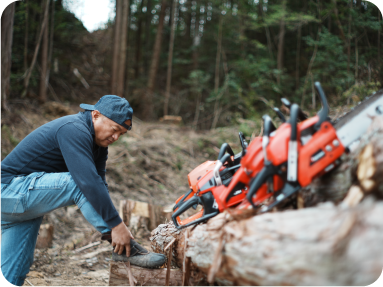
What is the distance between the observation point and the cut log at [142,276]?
7.16 ft

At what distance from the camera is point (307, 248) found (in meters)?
1.15

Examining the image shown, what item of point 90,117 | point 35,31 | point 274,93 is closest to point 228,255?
point 90,117

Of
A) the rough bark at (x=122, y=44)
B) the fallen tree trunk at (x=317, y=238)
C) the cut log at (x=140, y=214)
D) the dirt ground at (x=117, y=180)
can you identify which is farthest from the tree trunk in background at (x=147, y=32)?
the fallen tree trunk at (x=317, y=238)

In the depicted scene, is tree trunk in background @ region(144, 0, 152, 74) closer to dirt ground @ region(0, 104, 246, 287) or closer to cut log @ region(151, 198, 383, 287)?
dirt ground @ region(0, 104, 246, 287)

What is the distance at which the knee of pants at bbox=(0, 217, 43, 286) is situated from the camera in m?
2.27

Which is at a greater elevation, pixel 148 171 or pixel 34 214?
pixel 34 214

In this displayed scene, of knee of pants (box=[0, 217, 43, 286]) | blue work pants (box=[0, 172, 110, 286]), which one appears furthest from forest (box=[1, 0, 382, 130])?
knee of pants (box=[0, 217, 43, 286])

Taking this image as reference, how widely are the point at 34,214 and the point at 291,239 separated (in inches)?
80.3

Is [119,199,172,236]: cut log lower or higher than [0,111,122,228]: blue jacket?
lower

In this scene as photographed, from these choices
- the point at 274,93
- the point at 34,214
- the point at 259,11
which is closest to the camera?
the point at 34,214

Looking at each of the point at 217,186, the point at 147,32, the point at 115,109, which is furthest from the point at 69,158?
the point at 147,32

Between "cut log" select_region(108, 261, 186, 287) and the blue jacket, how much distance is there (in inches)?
20.0

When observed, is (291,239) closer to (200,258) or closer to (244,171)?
(244,171)

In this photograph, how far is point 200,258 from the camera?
1806 millimetres
